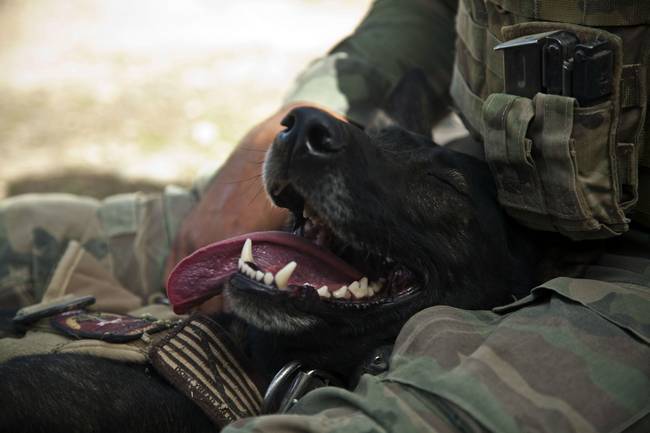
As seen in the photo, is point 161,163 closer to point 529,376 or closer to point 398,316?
point 398,316

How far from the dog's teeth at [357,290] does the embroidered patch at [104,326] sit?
555 millimetres

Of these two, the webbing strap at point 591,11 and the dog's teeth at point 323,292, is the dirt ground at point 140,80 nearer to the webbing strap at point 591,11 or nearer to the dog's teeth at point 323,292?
the dog's teeth at point 323,292

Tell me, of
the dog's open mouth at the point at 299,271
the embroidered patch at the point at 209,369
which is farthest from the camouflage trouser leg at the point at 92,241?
the embroidered patch at the point at 209,369

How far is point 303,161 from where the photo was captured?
7.20ft

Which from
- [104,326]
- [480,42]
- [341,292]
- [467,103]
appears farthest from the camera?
[467,103]

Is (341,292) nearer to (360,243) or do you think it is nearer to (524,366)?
(360,243)

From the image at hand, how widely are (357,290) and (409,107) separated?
0.96 metres

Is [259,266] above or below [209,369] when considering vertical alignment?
above

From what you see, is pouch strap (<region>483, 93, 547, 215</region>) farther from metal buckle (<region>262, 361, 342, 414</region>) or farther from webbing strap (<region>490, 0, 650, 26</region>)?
metal buckle (<region>262, 361, 342, 414</region>)

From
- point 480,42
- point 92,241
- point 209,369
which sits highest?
point 480,42

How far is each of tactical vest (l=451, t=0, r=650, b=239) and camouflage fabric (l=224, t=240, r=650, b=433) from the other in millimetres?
232

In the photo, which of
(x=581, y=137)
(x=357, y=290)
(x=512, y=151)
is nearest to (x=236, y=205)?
(x=357, y=290)

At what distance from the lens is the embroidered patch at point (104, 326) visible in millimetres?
2375

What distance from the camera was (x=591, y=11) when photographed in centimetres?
215
